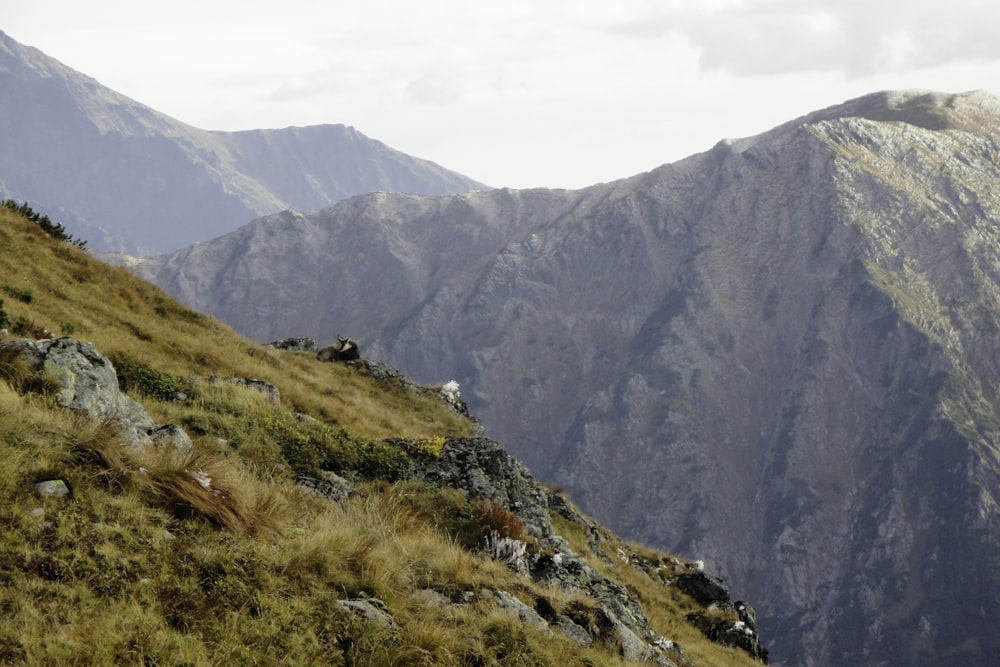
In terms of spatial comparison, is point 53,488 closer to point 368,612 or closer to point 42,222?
point 368,612

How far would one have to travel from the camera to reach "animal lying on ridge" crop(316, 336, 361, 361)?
126 ft

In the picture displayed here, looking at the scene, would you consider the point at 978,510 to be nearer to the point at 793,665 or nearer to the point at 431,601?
the point at 793,665

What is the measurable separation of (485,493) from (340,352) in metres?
24.0

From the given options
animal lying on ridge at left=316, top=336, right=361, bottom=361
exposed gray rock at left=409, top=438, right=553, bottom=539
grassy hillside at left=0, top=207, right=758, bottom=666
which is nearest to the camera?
grassy hillside at left=0, top=207, right=758, bottom=666

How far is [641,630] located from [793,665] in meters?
211

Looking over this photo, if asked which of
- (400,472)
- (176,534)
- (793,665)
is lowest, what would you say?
(793,665)

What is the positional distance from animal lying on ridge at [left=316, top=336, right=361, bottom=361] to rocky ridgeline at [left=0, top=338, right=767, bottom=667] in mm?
16168

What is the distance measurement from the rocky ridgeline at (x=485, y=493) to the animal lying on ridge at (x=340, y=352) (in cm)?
1617

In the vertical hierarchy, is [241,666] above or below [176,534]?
below

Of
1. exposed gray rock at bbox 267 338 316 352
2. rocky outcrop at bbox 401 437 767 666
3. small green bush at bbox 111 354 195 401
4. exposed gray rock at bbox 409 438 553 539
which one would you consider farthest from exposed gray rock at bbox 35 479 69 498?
exposed gray rock at bbox 267 338 316 352

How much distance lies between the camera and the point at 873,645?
632 feet

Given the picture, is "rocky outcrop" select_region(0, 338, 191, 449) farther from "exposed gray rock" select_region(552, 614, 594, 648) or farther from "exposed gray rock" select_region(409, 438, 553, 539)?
"exposed gray rock" select_region(409, 438, 553, 539)

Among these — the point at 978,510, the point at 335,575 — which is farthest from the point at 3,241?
the point at 978,510

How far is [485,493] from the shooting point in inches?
638
